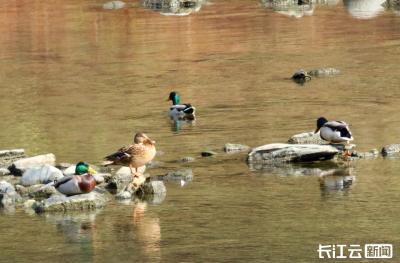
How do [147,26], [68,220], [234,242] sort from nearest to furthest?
1. [234,242]
2. [68,220]
3. [147,26]

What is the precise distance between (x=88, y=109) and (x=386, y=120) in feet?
25.6

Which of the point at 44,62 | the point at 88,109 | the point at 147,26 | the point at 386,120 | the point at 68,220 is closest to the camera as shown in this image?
the point at 68,220

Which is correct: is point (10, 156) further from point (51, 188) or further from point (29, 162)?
point (51, 188)

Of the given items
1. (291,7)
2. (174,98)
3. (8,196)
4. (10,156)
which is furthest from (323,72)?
(291,7)

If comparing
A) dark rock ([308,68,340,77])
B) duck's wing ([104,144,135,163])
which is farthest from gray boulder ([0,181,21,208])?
dark rock ([308,68,340,77])

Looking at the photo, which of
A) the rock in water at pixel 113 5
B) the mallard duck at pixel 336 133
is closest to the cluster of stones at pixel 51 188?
the mallard duck at pixel 336 133

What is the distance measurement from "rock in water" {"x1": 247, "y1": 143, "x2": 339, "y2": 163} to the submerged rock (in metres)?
4.16

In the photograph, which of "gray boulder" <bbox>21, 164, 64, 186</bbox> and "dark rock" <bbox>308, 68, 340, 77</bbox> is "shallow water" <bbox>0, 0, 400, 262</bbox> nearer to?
"dark rock" <bbox>308, 68, 340, 77</bbox>

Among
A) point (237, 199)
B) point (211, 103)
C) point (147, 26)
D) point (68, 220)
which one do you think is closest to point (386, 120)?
point (211, 103)

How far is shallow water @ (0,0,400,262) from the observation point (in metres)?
19.9

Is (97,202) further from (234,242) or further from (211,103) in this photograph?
(211,103)

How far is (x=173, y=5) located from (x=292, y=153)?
35.9 metres

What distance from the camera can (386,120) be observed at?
29.1 meters

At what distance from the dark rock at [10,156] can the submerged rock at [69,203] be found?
13.5 feet
